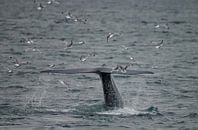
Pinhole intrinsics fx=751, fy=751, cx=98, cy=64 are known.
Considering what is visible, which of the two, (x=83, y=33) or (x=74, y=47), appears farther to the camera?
(x=83, y=33)

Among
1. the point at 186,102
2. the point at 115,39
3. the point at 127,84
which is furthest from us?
the point at 115,39

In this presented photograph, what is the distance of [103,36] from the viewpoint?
54.8 meters

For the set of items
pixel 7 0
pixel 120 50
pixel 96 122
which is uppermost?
pixel 7 0

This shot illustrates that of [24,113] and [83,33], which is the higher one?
[83,33]

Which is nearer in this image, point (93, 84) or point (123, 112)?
point (123, 112)

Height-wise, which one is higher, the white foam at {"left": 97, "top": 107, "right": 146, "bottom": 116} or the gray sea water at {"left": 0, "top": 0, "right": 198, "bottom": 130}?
the gray sea water at {"left": 0, "top": 0, "right": 198, "bottom": 130}

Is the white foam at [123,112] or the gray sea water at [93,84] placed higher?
the gray sea water at [93,84]

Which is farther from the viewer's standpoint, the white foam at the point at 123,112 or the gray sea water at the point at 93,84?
the white foam at the point at 123,112

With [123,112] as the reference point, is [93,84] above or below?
above

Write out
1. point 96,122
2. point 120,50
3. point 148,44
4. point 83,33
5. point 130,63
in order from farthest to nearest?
→ 1. point 83,33
2. point 148,44
3. point 120,50
4. point 130,63
5. point 96,122

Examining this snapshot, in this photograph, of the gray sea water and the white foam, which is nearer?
the gray sea water

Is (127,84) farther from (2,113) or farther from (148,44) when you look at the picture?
(148,44)

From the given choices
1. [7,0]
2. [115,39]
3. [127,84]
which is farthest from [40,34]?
[7,0]

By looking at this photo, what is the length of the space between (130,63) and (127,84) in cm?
648
